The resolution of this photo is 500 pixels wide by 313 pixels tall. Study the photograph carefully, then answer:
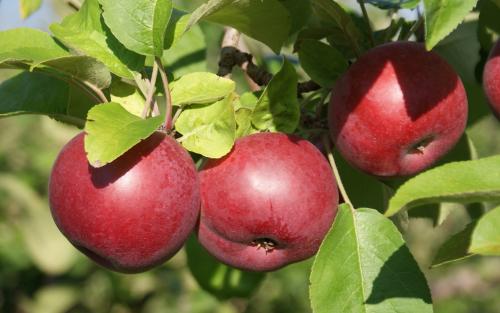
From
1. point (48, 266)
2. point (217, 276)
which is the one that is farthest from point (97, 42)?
point (48, 266)

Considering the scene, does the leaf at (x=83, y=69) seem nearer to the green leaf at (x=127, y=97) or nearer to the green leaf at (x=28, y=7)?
the green leaf at (x=127, y=97)

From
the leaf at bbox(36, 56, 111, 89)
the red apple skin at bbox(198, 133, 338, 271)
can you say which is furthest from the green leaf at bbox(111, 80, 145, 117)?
the red apple skin at bbox(198, 133, 338, 271)

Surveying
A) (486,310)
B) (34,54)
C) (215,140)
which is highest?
(34,54)

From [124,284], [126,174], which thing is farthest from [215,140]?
[124,284]

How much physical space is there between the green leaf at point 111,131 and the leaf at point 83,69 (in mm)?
72

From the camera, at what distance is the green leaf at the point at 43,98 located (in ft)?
4.19

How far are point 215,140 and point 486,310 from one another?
527 cm

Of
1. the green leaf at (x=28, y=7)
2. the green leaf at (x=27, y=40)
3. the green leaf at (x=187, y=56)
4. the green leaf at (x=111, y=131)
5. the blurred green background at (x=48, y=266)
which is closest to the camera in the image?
the green leaf at (x=111, y=131)

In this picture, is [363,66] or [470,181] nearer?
[470,181]

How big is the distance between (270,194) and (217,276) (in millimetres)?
679

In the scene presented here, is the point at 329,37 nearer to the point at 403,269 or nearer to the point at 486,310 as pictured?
the point at 403,269

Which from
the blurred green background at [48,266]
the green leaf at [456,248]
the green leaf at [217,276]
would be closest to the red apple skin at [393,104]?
the green leaf at [456,248]

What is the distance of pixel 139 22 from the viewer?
1170mm

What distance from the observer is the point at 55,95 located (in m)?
1.29
